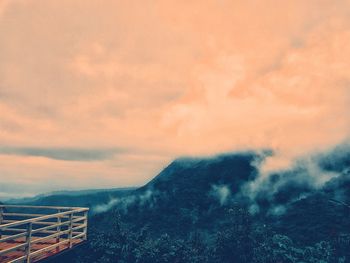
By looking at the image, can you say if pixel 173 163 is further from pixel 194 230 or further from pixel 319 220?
pixel 319 220

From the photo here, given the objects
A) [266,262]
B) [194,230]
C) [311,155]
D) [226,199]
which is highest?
[311,155]

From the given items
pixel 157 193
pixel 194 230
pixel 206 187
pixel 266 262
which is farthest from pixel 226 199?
pixel 266 262

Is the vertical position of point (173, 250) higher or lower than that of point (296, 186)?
lower

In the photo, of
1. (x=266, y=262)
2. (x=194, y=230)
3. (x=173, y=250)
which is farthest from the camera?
(x=194, y=230)

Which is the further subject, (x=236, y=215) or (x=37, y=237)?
(x=236, y=215)

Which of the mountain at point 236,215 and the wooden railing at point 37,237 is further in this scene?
the mountain at point 236,215

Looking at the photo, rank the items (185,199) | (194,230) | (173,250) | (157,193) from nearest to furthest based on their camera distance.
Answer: (173,250), (194,230), (185,199), (157,193)

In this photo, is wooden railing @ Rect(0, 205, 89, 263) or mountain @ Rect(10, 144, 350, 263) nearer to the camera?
wooden railing @ Rect(0, 205, 89, 263)

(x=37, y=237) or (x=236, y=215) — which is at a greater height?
Result: (x=37, y=237)

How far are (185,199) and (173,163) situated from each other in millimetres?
12672

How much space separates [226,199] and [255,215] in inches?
177

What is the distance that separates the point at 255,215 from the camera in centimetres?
2941

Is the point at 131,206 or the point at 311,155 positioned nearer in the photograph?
the point at 311,155

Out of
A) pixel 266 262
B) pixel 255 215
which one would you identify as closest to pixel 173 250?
pixel 266 262
